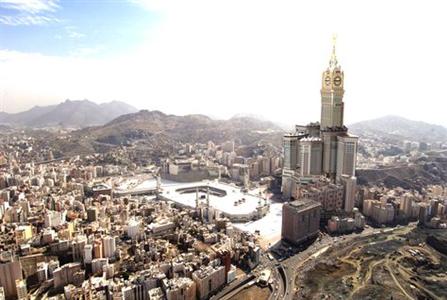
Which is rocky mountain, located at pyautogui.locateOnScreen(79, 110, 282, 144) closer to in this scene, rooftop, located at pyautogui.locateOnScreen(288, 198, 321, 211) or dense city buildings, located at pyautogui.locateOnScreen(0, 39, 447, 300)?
dense city buildings, located at pyautogui.locateOnScreen(0, 39, 447, 300)

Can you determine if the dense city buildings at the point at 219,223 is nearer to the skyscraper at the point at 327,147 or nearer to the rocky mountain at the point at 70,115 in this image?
the skyscraper at the point at 327,147

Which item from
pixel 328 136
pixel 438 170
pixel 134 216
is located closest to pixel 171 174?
pixel 134 216

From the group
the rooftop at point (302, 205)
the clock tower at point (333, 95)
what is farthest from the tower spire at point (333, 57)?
the rooftop at point (302, 205)

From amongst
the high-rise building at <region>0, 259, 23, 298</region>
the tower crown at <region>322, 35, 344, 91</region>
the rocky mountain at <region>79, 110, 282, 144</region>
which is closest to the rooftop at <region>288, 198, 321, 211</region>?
the tower crown at <region>322, 35, 344, 91</region>

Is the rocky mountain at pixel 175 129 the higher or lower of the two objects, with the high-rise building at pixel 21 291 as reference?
higher

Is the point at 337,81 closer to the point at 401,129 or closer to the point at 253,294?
the point at 253,294

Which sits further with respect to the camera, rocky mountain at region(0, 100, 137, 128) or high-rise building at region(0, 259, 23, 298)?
rocky mountain at region(0, 100, 137, 128)
